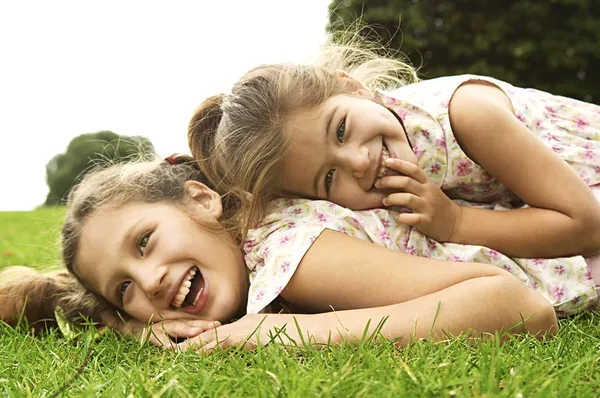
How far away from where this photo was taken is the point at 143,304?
251cm

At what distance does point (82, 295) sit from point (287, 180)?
3.47ft

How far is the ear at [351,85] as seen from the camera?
280 cm

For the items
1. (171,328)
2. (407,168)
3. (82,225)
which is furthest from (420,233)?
(82,225)

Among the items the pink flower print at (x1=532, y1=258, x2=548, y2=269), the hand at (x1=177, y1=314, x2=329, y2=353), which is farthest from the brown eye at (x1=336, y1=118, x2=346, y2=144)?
the pink flower print at (x1=532, y1=258, x2=548, y2=269)

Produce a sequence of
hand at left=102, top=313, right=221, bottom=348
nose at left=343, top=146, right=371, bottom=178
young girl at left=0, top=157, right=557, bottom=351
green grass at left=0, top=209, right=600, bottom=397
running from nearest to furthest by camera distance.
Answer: green grass at left=0, top=209, right=600, bottom=397
young girl at left=0, top=157, right=557, bottom=351
hand at left=102, top=313, right=221, bottom=348
nose at left=343, top=146, right=371, bottom=178

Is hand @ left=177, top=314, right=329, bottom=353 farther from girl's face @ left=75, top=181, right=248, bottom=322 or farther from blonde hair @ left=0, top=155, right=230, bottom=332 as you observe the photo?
blonde hair @ left=0, top=155, right=230, bottom=332

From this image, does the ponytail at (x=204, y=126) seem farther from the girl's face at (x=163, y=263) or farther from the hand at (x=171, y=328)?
the hand at (x=171, y=328)

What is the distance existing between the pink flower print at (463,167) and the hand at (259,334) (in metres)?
1.05

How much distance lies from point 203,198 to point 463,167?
3.67ft

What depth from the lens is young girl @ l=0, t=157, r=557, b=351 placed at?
2006 millimetres

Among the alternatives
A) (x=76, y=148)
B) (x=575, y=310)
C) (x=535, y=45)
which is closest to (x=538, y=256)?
(x=575, y=310)

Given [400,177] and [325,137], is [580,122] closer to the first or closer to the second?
[400,177]

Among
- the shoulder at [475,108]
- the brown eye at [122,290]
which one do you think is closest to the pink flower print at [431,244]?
the shoulder at [475,108]

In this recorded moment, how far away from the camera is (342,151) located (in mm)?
2488
